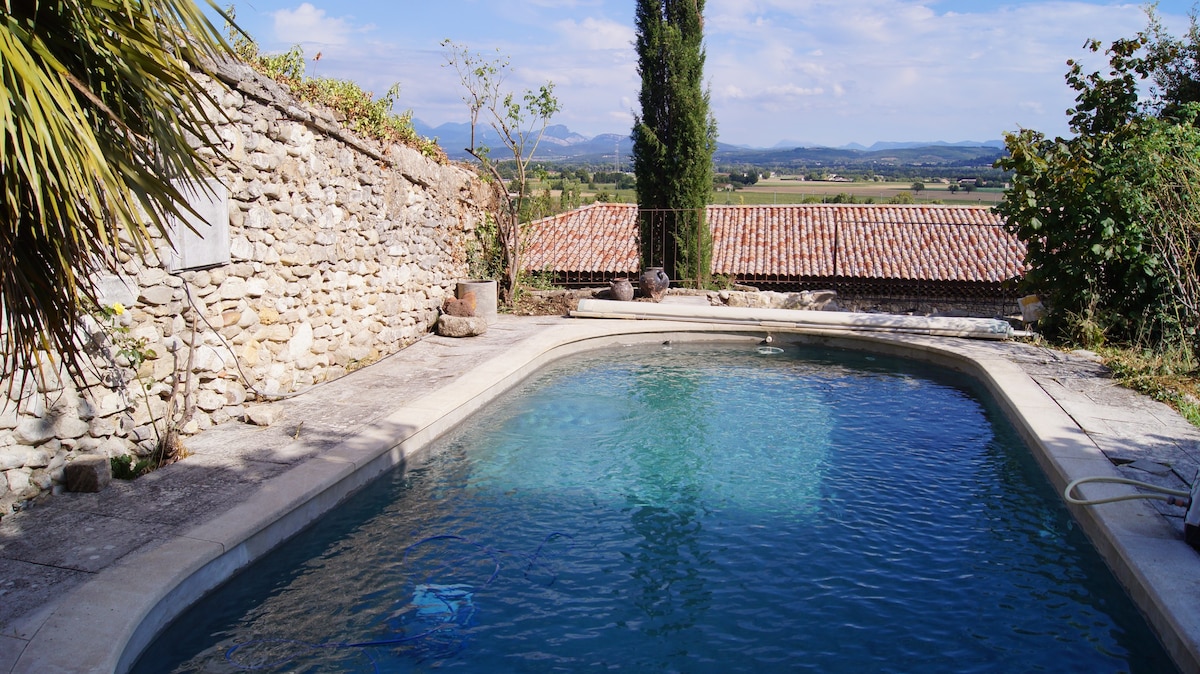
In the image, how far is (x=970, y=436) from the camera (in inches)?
312

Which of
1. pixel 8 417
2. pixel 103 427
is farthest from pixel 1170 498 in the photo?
pixel 8 417

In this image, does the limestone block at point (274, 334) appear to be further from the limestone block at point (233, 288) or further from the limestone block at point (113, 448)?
the limestone block at point (113, 448)

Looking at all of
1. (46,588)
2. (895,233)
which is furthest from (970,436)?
(895,233)

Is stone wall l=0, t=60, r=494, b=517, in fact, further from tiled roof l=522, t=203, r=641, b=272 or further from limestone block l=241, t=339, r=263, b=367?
tiled roof l=522, t=203, r=641, b=272

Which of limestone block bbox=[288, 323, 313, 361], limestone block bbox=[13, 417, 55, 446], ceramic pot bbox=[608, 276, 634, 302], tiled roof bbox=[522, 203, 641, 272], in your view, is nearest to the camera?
limestone block bbox=[13, 417, 55, 446]

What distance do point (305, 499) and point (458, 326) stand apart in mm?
6096

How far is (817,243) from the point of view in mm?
21562

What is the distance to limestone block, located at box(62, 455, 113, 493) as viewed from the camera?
5.23 meters

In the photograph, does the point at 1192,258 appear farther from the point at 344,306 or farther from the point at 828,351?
the point at 344,306

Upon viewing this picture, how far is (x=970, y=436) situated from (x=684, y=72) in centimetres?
1057

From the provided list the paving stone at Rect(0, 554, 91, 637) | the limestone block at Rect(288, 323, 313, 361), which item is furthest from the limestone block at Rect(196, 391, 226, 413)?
the paving stone at Rect(0, 554, 91, 637)

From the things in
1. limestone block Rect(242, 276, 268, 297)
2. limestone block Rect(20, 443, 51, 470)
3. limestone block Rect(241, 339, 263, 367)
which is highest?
limestone block Rect(242, 276, 268, 297)

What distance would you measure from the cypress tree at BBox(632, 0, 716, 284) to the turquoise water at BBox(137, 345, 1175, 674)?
29.5ft

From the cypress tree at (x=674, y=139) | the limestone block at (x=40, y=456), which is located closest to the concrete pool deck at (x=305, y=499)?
the limestone block at (x=40, y=456)
